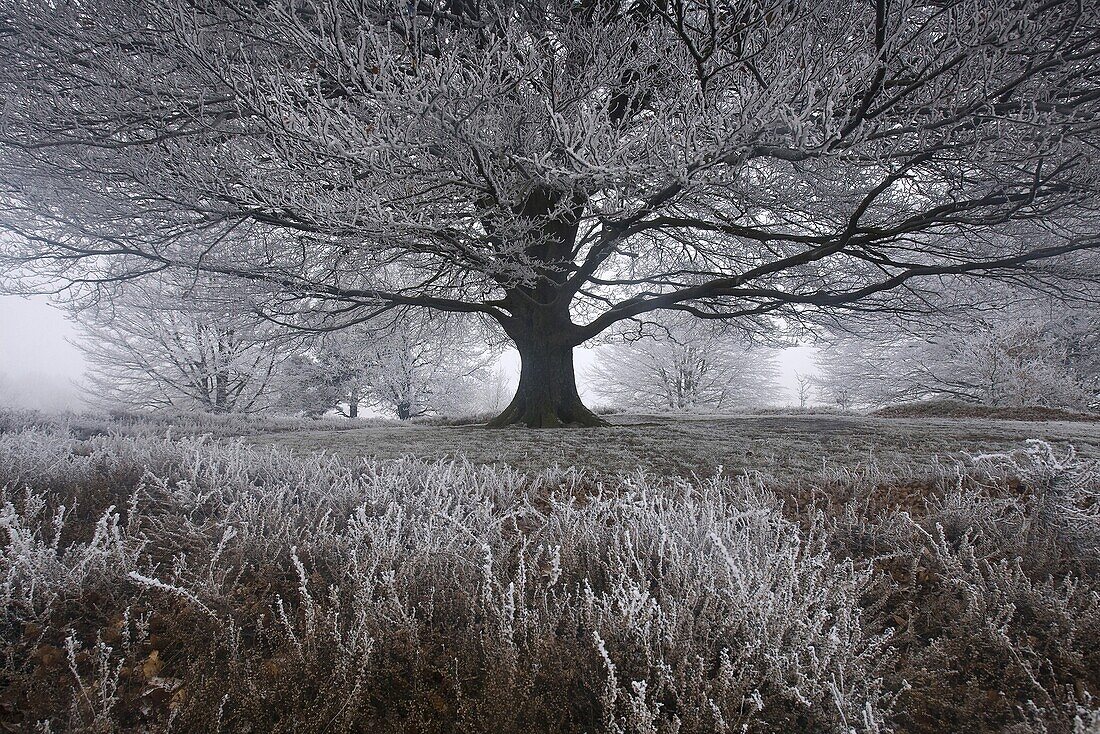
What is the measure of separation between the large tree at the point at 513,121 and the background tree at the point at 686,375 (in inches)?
569

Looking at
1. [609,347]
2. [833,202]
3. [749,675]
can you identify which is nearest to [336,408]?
[609,347]

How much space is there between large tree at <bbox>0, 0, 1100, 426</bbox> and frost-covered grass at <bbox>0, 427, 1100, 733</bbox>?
102 inches

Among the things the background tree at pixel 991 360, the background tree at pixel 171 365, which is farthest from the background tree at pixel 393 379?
the background tree at pixel 991 360

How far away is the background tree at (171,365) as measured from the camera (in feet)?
49.2

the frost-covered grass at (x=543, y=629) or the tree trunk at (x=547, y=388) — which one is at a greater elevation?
the tree trunk at (x=547, y=388)

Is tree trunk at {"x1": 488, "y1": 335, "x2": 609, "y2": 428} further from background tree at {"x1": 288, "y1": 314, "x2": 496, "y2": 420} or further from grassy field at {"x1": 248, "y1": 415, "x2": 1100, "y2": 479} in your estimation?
background tree at {"x1": 288, "y1": 314, "x2": 496, "y2": 420}

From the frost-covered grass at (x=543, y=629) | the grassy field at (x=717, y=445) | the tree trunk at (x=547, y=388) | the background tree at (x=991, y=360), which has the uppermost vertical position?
the background tree at (x=991, y=360)

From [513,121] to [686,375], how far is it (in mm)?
18991

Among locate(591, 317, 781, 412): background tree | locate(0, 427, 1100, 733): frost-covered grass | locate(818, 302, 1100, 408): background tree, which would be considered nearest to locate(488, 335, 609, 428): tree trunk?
locate(818, 302, 1100, 408): background tree

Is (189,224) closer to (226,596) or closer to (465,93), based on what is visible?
(465,93)

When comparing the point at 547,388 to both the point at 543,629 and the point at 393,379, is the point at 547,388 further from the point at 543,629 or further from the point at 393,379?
the point at 393,379

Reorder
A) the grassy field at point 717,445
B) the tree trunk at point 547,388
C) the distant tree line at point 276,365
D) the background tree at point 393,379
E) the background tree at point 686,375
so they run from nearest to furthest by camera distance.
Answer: the grassy field at point 717,445 < the tree trunk at point 547,388 < the distant tree line at point 276,365 < the background tree at point 393,379 < the background tree at point 686,375

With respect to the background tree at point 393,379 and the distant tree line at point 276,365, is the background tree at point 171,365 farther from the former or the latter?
the background tree at point 393,379

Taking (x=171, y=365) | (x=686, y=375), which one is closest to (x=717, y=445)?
(x=686, y=375)
